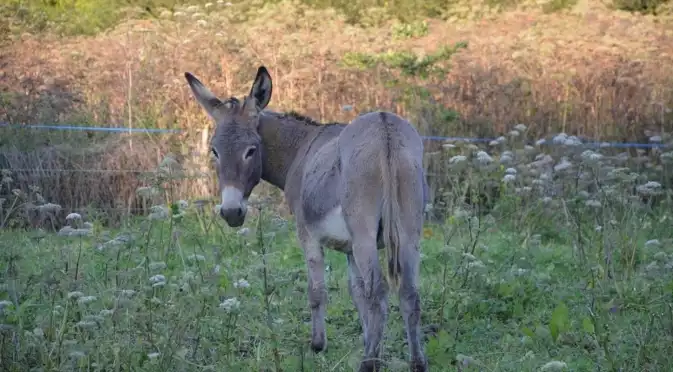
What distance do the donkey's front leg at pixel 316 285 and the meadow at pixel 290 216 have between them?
108mm

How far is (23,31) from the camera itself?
14398mm

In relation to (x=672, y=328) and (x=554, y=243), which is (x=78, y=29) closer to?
(x=554, y=243)

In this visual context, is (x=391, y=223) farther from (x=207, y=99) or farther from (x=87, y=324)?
(x=207, y=99)

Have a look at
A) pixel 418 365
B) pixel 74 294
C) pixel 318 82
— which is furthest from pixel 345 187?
pixel 318 82

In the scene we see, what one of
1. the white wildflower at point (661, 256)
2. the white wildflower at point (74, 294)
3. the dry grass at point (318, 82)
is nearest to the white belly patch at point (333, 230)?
the white wildflower at point (74, 294)

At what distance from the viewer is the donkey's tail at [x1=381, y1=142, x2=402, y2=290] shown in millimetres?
5059

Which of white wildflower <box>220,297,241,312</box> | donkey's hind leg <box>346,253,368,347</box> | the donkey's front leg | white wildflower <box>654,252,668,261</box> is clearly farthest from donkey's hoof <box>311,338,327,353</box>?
white wildflower <box>654,252,668,261</box>

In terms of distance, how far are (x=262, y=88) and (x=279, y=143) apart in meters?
0.36

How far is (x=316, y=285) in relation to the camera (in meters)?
6.08

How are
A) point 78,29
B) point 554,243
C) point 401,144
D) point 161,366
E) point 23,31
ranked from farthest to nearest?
point 78,29 → point 23,31 → point 554,243 → point 401,144 → point 161,366

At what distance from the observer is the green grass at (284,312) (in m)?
4.86

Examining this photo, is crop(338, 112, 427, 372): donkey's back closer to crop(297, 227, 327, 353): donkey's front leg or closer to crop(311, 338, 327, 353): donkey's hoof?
crop(297, 227, 327, 353): donkey's front leg

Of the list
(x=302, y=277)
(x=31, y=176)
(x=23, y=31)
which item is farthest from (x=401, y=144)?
(x=23, y=31)

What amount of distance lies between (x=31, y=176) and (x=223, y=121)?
453 cm
